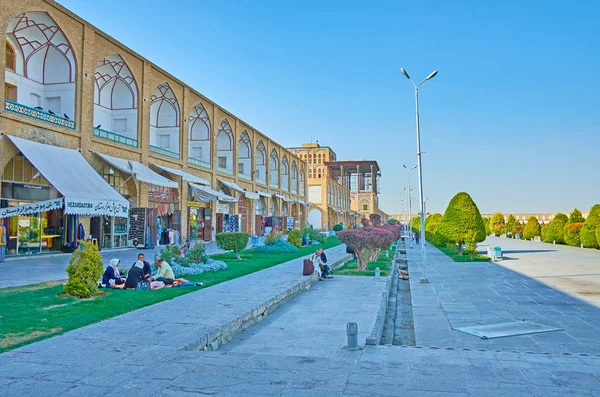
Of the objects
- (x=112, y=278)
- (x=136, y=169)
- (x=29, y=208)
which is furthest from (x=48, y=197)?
(x=112, y=278)

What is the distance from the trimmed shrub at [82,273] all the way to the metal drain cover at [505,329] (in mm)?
6490

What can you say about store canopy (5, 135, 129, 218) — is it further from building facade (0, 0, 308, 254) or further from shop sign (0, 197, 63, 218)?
shop sign (0, 197, 63, 218)

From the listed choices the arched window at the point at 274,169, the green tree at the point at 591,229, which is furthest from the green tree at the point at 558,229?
the arched window at the point at 274,169

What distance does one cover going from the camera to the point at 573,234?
32.1 metres

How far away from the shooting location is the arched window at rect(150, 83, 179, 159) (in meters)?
26.5

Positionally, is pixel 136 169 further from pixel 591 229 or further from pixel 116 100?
pixel 591 229

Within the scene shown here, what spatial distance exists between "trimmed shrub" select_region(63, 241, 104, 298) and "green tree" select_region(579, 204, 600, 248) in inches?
1134

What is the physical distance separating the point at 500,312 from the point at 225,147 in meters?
28.4

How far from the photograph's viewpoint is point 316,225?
6341 centimetres

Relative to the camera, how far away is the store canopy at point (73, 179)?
14.4 m

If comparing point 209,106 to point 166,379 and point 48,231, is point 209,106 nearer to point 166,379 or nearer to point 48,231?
point 48,231

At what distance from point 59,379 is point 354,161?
285 feet

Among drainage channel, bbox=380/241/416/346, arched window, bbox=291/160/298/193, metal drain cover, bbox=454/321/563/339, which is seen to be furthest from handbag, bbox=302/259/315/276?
arched window, bbox=291/160/298/193

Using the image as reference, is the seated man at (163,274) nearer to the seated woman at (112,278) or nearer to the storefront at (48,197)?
the seated woman at (112,278)
